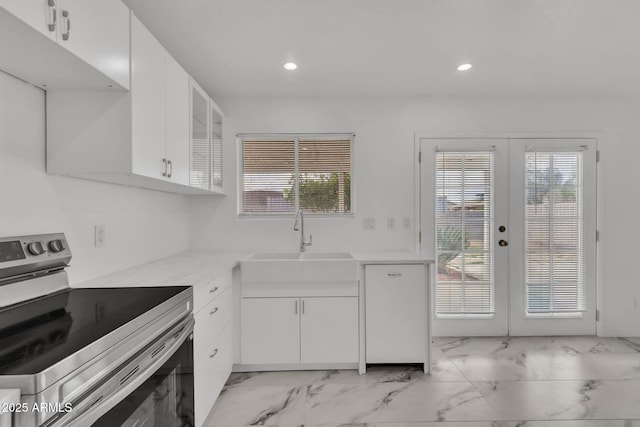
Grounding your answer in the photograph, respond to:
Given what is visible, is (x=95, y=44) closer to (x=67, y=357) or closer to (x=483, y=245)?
(x=67, y=357)

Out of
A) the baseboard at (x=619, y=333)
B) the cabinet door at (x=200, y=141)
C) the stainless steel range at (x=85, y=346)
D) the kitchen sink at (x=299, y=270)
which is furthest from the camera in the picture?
the baseboard at (x=619, y=333)

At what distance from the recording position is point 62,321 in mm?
1067

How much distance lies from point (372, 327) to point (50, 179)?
7.10 feet

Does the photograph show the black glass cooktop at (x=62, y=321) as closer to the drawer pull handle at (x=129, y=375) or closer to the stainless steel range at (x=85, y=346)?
the stainless steel range at (x=85, y=346)

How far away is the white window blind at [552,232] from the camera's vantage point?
3256mm

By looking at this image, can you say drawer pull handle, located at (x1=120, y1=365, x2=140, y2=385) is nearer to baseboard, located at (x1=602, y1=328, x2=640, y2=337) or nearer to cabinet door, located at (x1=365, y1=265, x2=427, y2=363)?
cabinet door, located at (x1=365, y1=265, x2=427, y2=363)

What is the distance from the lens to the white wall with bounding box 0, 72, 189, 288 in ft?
4.36

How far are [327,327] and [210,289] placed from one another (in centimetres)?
100

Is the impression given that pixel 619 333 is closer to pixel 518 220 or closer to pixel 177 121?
pixel 518 220

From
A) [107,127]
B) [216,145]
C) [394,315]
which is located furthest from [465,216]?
[107,127]

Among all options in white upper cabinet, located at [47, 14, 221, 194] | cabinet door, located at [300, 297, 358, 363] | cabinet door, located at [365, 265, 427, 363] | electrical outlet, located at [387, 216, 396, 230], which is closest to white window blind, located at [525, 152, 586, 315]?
electrical outlet, located at [387, 216, 396, 230]

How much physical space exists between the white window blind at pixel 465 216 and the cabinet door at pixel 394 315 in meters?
0.84

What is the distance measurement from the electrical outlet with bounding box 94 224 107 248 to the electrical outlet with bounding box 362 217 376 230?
2.12 meters

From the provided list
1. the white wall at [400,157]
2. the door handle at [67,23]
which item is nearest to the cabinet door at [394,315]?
the white wall at [400,157]
